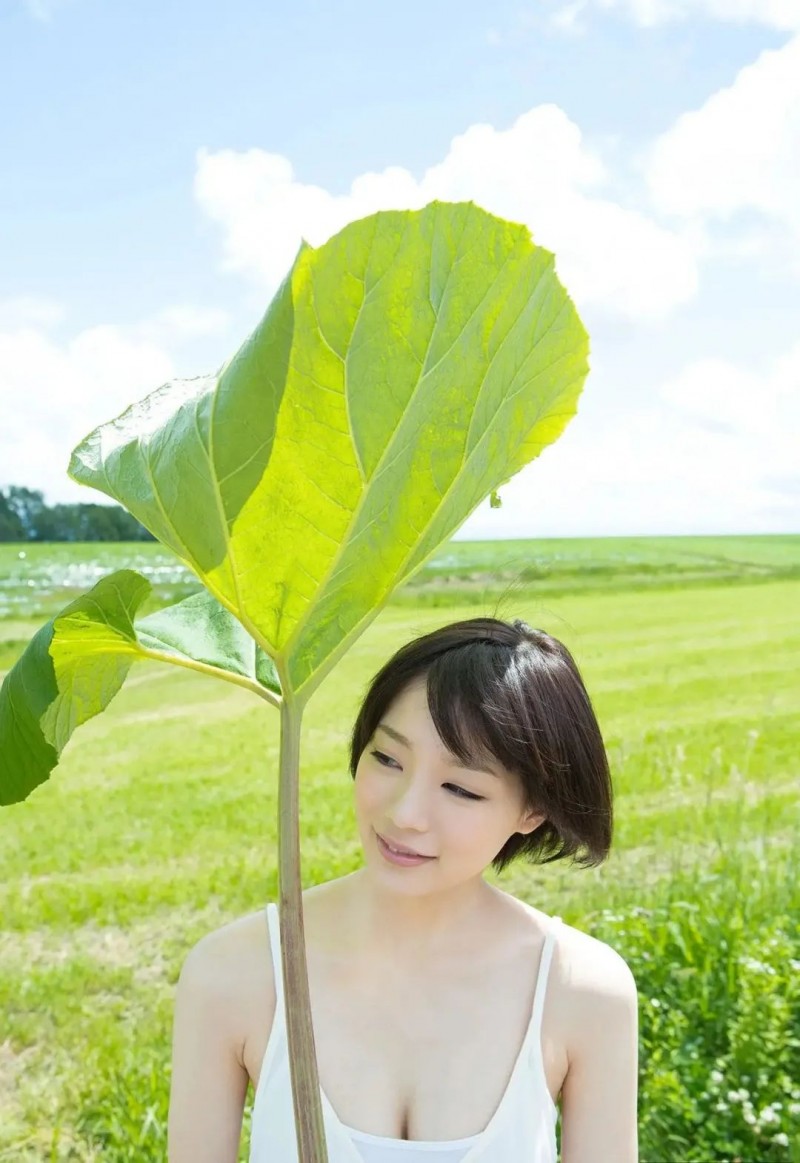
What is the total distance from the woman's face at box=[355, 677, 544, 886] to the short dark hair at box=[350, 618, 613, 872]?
0.02 metres

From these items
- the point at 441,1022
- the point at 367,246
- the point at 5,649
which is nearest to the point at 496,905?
the point at 441,1022

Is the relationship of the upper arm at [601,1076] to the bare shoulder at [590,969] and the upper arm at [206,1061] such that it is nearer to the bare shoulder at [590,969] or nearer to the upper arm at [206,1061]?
the bare shoulder at [590,969]

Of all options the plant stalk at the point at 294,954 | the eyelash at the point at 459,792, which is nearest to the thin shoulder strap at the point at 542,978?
the eyelash at the point at 459,792

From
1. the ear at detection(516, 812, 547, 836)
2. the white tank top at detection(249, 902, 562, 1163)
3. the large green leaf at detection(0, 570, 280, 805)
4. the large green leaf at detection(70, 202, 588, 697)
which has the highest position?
the large green leaf at detection(70, 202, 588, 697)

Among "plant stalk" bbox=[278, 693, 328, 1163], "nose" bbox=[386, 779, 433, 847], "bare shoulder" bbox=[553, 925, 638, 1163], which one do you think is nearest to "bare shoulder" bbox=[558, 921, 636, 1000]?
"bare shoulder" bbox=[553, 925, 638, 1163]

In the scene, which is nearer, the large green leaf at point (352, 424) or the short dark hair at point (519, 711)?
the large green leaf at point (352, 424)

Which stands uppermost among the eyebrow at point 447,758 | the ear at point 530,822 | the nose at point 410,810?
the eyebrow at point 447,758

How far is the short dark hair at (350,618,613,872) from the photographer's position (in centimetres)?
121

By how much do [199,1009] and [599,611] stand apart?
39.5 feet

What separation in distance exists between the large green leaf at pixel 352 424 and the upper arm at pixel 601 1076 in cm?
75

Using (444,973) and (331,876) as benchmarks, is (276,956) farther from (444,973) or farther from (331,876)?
(331,876)

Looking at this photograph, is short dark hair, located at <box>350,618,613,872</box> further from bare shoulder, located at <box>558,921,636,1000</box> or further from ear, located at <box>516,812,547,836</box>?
bare shoulder, located at <box>558,921,636,1000</box>

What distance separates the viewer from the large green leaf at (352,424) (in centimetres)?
67

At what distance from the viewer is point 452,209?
2.19 ft
